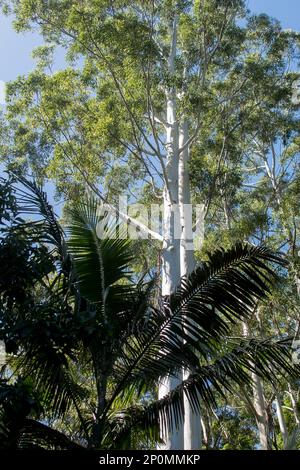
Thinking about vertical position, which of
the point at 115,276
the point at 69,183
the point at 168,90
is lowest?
the point at 115,276

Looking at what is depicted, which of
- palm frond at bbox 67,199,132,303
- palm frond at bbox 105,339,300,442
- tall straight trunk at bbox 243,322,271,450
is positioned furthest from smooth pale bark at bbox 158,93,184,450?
palm frond at bbox 105,339,300,442

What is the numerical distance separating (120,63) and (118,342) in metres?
10.3

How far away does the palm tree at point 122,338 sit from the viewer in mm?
5266

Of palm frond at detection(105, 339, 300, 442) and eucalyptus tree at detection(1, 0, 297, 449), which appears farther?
eucalyptus tree at detection(1, 0, 297, 449)

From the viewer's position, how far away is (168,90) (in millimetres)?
Answer: 15164

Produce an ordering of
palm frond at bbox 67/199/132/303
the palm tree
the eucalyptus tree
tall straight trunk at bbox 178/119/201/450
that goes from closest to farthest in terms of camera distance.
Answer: the palm tree
palm frond at bbox 67/199/132/303
tall straight trunk at bbox 178/119/201/450
the eucalyptus tree

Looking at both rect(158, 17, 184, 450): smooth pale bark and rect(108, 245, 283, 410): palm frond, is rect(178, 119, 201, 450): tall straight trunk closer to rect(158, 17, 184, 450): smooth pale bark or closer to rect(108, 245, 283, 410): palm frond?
rect(158, 17, 184, 450): smooth pale bark

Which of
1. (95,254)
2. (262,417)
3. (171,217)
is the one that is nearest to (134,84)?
(171,217)

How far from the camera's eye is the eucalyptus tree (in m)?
14.6

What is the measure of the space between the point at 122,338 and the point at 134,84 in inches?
399

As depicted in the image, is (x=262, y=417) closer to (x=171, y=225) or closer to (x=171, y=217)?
(x=171, y=225)

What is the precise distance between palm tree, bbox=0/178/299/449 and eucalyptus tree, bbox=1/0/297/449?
7938 mm
